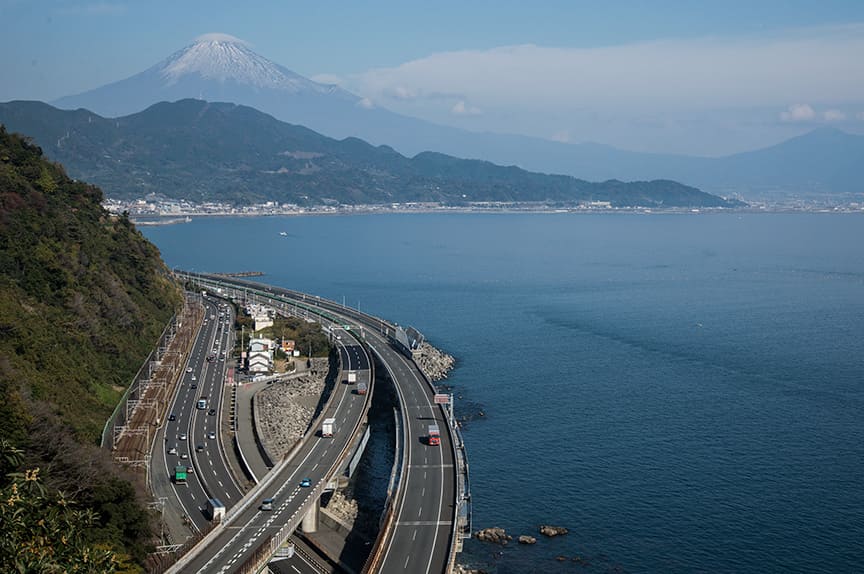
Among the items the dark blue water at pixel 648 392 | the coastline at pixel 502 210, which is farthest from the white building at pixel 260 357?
the coastline at pixel 502 210

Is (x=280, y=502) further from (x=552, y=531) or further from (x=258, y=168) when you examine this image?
(x=258, y=168)

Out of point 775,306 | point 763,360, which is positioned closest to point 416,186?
point 775,306

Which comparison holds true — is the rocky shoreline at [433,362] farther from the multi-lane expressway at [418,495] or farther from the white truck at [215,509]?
the white truck at [215,509]

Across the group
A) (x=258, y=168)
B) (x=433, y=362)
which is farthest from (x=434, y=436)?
(x=258, y=168)

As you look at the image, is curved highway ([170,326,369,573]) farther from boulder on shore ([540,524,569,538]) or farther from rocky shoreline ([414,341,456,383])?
rocky shoreline ([414,341,456,383])

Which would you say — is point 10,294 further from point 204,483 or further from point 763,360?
point 763,360

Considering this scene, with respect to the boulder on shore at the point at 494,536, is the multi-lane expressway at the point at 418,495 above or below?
above

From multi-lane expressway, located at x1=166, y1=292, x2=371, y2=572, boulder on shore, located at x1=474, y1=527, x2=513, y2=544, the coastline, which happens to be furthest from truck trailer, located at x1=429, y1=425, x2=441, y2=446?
the coastline
